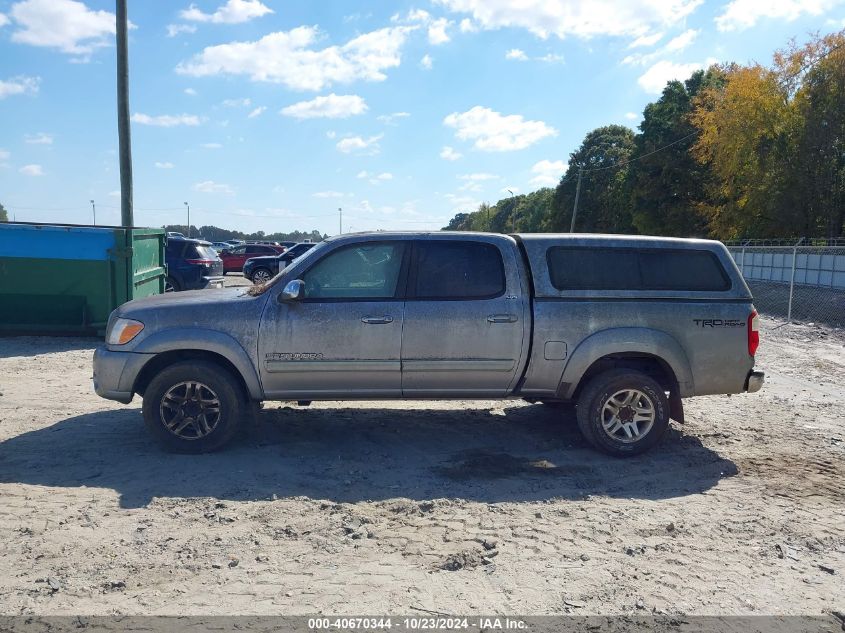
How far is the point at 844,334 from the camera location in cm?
1462

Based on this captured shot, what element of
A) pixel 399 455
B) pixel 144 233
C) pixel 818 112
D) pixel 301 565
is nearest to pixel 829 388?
pixel 399 455

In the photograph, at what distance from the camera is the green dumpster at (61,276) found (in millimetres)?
10938

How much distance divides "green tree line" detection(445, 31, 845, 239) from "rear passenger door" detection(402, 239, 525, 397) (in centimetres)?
3238

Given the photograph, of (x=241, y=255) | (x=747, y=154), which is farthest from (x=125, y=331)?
(x=747, y=154)

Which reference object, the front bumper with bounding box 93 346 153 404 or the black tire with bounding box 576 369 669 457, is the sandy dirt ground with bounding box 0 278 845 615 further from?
the front bumper with bounding box 93 346 153 404

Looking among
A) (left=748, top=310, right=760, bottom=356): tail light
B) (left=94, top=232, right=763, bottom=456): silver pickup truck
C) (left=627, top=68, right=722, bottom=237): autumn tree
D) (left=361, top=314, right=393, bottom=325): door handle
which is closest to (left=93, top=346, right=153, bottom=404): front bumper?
(left=94, top=232, right=763, bottom=456): silver pickup truck

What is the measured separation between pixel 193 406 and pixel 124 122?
9951 millimetres

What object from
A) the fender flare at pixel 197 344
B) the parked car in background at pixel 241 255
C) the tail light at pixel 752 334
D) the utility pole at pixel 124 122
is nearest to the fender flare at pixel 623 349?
the tail light at pixel 752 334

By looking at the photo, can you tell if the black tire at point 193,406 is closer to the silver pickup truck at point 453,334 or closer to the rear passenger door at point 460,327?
the silver pickup truck at point 453,334

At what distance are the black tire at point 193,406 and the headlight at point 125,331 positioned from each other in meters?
0.39

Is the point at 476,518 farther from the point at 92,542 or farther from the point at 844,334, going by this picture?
the point at 844,334

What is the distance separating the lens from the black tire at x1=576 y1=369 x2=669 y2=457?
6031 mm

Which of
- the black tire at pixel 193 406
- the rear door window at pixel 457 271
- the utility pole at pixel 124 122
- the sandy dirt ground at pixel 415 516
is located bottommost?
the sandy dirt ground at pixel 415 516

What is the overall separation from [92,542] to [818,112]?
36131 millimetres
